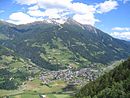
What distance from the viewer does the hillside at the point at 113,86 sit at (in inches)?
3852

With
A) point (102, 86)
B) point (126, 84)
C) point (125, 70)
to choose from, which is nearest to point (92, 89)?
point (102, 86)

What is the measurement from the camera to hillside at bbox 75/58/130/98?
9783 cm

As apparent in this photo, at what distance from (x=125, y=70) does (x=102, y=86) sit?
10738mm

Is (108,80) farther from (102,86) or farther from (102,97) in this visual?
(102,97)

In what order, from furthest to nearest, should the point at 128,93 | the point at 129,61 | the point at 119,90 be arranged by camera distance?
the point at 129,61 → the point at 119,90 → the point at 128,93

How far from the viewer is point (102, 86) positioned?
126m

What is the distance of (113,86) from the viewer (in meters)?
108

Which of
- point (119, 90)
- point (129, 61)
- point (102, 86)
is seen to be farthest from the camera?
point (129, 61)

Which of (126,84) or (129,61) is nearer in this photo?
Answer: (126,84)

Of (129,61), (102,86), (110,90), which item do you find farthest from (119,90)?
(129,61)

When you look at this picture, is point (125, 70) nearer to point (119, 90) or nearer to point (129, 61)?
point (129, 61)

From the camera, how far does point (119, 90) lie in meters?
98.4

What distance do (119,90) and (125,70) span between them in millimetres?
28831

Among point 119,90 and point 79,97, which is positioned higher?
point 119,90
